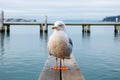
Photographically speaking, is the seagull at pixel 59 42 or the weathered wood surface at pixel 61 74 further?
Result: the seagull at pixel 59 42

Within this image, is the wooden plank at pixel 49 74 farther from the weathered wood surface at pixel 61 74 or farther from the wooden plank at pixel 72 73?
the wooden plank at pixel 72 73

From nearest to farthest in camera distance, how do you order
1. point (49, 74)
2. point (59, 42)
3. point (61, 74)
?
point (49, 74) < point (61, 74) < point (59, 42)

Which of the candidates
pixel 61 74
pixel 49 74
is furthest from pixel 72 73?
pixel 49 74

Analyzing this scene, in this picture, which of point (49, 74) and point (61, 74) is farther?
point (61, 74)

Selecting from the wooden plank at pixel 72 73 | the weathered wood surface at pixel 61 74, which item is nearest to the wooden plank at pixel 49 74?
the weathered wood surface at pixel 61 74

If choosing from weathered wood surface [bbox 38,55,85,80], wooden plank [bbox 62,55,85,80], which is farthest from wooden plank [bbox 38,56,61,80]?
wooden plank [bbox 62,55,85,80]

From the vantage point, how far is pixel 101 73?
18.7 m

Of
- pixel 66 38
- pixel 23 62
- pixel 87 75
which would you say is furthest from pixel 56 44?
pixel 23 62

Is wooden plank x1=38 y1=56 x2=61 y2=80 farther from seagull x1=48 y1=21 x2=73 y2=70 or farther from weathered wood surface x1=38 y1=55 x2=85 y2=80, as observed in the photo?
seagull x1=48 y1=21 x2=73 y2=70

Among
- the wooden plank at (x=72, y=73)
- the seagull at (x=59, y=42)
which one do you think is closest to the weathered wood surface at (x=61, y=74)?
the wooden plank at (x=72, y=73)

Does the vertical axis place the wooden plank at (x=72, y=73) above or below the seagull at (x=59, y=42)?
below

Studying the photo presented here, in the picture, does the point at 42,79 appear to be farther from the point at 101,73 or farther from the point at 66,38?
the point at 101,73

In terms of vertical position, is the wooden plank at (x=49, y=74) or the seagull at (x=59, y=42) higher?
the seagull at (x=59, y=42)

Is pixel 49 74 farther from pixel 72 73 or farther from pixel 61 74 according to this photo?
pixel 72 73
